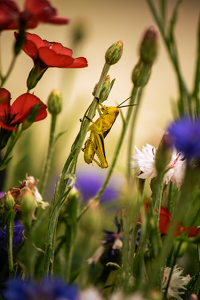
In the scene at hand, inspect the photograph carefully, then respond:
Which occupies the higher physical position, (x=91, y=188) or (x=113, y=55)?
(x=113, y=55)

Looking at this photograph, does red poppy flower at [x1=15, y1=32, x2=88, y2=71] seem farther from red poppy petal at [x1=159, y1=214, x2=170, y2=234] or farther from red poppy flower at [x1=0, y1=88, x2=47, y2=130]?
red poppy petal at [x1=159, y1=214, x2=170, y2=234]

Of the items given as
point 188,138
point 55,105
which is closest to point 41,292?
point 188,138

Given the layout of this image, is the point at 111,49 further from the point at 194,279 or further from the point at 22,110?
the point at 194,279

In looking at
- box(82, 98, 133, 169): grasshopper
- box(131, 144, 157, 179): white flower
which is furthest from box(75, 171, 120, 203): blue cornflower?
box(131, 144, 157, 179): white flower

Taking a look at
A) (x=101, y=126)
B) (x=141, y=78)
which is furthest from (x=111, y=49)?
(x=101, y=126)

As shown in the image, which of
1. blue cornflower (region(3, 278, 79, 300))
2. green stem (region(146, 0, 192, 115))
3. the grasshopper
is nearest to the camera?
blue cornflower (region(3, 278, 79, 300))

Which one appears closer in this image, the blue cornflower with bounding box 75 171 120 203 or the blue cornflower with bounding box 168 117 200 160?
the blue cornflower with bounding box 168 117 200 160

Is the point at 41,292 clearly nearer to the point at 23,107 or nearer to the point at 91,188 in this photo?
the point at 23,107
